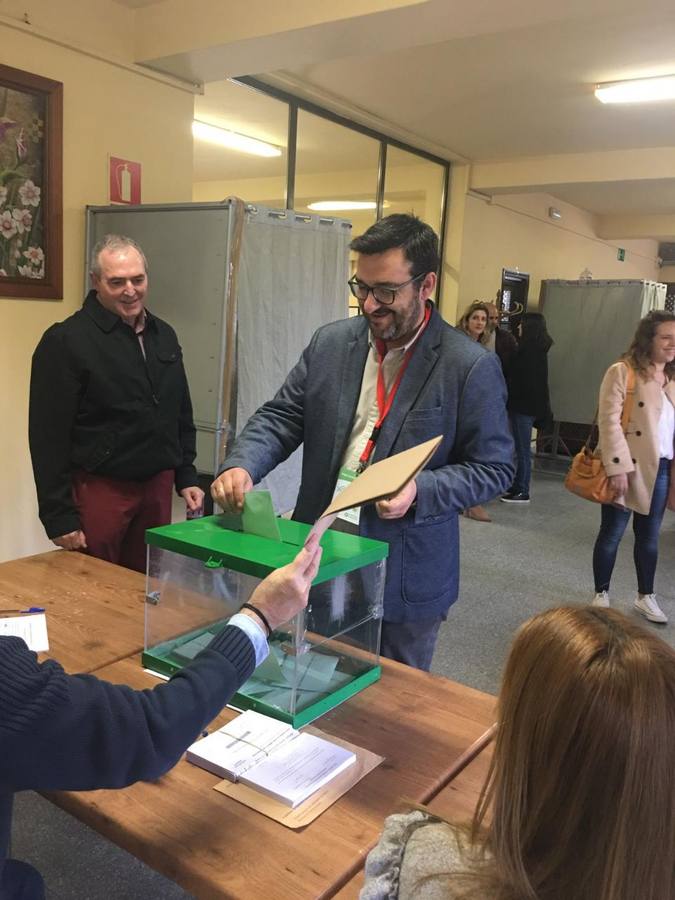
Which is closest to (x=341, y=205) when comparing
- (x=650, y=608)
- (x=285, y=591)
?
(x=650, y=608)

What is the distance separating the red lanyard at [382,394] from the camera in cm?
167

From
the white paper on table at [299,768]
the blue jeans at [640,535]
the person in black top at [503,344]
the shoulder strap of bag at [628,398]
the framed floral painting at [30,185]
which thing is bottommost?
the blue jeans at [640,535]

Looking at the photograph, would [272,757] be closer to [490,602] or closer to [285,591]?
[285,591]

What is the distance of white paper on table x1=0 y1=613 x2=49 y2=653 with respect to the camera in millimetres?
1447

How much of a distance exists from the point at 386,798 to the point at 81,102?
3.29 meters

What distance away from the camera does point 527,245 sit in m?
7.83

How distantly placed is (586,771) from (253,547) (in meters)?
0.73

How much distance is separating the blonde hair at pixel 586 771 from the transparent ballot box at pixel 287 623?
0.52 meters

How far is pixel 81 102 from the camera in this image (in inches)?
129

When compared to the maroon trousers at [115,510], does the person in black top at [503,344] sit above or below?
above

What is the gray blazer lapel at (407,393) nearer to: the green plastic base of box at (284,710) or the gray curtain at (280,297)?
the green plastic base of box at (284,710)

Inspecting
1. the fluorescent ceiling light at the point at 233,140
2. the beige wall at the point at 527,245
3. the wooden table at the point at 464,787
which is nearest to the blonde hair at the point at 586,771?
the wooden table at the point at 464,787

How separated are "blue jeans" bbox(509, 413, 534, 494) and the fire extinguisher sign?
12.4 feet

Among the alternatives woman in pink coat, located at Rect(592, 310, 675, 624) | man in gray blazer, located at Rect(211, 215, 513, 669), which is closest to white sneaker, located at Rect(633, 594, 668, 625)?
woman in pink coat, located at Rect(592, 310, 675, 624)
